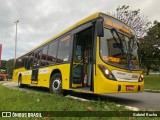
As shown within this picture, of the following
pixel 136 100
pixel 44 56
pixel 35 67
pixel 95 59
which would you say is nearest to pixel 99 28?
pixel 95 59

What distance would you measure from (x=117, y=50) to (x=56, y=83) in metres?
3.71

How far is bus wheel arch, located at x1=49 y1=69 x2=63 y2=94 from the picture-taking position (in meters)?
11.5

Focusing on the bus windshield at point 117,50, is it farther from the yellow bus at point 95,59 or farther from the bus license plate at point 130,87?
the bus license plate at point 130,87

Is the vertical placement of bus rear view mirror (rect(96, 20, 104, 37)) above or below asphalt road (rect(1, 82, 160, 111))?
above

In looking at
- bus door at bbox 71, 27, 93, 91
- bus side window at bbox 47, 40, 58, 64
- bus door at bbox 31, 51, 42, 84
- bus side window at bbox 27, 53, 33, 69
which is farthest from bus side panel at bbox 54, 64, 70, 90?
bus side window at bbox 27, 53, 33, 69

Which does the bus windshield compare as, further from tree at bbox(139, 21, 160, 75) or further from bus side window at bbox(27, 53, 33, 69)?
tree at bbox(139, 21, 160, 75)

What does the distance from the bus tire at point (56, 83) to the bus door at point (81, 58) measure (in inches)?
44.6

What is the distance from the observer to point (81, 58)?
35.6 ft

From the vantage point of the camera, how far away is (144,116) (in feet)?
19.2

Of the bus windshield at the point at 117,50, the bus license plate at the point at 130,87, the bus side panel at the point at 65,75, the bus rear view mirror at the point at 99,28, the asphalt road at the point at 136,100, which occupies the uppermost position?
the bus rear view mirror at the point at 99,28

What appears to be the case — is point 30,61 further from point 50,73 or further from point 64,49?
point 64,49

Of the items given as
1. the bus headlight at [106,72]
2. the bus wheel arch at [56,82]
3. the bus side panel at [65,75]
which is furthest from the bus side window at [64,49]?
the bus headlight at [106,72]

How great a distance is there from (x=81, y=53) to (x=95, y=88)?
98.0 inches

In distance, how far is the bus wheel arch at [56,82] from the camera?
1155 cm
